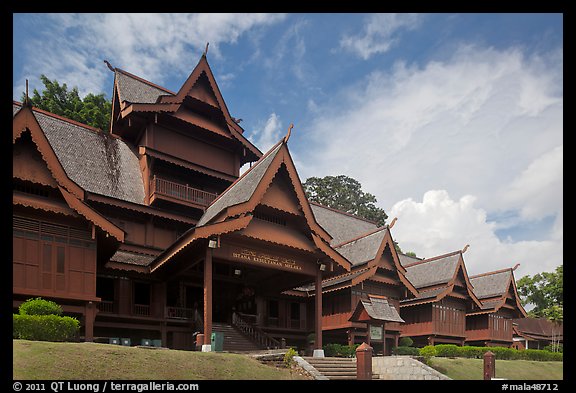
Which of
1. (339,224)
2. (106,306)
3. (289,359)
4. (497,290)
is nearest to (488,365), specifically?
(289,359)

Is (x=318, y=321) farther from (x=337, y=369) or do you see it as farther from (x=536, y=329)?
(x=536, y=329)

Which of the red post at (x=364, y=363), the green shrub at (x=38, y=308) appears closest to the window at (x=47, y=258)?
the green shrub at (x=38, y=308)

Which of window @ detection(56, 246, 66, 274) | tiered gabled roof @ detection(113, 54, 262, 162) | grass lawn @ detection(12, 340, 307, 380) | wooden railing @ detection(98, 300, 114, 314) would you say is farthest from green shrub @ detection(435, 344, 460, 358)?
window @ detection(56, 246, 66, 274)

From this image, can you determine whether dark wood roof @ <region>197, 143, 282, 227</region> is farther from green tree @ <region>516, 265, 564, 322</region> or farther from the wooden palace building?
green tree @ <region>516, 265, 564, 322</region>

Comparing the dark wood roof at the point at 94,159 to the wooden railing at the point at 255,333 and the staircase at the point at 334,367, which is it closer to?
the wooden railing at the point at 255,333

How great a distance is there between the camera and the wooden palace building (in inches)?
747

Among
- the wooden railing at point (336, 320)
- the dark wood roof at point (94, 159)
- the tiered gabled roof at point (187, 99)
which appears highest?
the tiered gabled roof at point (187, 99)

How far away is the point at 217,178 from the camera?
101 ft

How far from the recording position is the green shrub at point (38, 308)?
16.8 metres

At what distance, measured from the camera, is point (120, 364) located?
1380 centimetres

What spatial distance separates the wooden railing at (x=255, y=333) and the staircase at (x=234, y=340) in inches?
14.4

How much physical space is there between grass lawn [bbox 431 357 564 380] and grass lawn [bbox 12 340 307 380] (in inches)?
407

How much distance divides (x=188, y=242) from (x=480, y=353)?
23.0m
